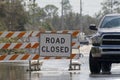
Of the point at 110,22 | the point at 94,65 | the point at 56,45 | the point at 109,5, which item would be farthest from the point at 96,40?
the point at 109,5

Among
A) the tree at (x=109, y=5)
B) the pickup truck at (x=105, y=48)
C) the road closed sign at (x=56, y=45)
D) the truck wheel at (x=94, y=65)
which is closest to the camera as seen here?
the pickup truck at (x=105, y=48)

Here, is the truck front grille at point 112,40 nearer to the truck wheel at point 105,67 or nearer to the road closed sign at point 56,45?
the truck wheel at point 105,67

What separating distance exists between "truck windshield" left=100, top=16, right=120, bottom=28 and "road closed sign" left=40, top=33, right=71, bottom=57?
129cm

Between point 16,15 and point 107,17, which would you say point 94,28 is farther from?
A: point 16,15

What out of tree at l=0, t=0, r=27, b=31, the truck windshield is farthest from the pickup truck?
tree at l=0, t=0, r=27, b=31

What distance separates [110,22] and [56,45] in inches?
79.1

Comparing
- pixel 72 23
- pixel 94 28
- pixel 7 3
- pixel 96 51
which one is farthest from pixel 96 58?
pixel 72 23

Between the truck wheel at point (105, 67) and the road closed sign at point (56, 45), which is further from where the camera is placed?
the road closed sign at point (56, 45)

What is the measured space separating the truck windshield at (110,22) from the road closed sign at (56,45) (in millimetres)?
1293

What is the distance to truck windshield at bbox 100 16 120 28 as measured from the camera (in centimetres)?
1916

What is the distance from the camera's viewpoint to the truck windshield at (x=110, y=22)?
19.2 metres

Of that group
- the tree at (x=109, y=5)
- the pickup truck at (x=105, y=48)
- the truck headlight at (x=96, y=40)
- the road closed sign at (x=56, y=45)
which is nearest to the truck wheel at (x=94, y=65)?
the pickup truck at (x=105, y=48)

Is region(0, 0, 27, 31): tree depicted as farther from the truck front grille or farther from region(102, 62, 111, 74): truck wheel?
the truck front grille

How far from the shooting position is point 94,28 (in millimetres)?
19328
